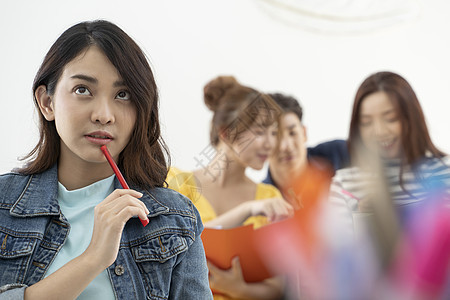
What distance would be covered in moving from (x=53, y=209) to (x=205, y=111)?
3.87 ft

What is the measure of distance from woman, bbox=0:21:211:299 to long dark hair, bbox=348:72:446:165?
90 cm

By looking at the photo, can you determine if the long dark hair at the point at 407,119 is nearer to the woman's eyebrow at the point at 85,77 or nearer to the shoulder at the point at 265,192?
the shoulder at the point at 265,192

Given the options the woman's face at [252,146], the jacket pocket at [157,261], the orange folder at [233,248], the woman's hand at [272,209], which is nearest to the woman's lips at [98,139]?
the jacket pocket at [157,261]

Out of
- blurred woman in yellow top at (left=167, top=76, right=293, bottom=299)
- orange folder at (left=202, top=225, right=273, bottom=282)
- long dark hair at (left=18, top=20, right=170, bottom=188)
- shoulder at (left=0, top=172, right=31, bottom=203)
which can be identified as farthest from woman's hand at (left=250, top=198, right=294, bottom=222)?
shoulder at (left=0, top=172, right=31, bottom=203)

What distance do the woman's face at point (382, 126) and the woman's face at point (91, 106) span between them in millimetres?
938

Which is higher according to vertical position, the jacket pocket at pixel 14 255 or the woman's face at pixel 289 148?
the jacket pocket at pixel 14 255

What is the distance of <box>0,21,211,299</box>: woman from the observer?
45 cm

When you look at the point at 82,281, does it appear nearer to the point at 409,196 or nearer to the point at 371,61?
the point at 409,196

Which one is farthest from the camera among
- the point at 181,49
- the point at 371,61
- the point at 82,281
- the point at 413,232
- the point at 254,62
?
the point at 371,61

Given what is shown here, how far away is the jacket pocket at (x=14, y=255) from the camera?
0.44m

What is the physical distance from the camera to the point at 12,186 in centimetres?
49

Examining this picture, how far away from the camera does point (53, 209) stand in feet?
1.59

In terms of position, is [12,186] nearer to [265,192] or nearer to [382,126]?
[265,192]

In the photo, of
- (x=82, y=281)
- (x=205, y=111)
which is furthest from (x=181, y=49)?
(x=82, y=281)
